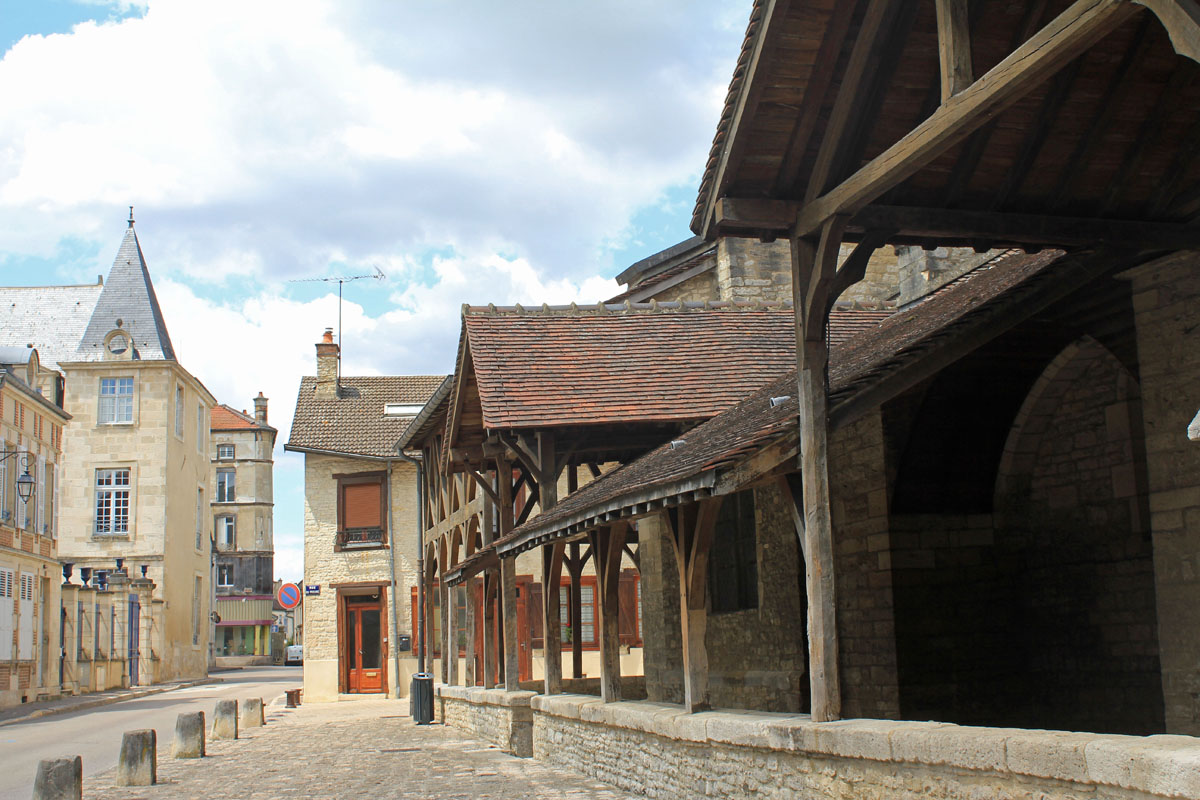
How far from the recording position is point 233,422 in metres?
65.6

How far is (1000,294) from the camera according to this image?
8305 millimetres

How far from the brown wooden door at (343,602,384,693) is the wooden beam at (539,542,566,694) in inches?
579

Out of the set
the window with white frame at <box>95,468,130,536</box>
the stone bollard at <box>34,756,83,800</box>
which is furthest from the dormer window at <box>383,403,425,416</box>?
the stone bollard at <box>34,756,83,800</box>

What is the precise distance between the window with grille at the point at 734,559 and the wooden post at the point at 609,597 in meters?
2.00

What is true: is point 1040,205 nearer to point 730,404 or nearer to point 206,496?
point 730,404

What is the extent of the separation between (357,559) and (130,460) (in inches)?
627

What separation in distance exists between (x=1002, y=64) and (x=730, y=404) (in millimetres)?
8742

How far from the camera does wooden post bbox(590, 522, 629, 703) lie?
1105cm

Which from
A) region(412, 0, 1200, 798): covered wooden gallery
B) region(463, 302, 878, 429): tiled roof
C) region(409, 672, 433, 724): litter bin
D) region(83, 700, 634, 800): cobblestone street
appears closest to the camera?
region(412, 0, 1200, 798): covered wooden gallery

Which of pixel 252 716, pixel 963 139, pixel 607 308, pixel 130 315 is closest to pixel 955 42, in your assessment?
pixel 963 139

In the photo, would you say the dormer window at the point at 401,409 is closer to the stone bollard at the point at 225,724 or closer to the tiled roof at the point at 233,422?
the stone bollard at the point at 225,724

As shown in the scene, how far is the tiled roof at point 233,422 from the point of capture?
6494 centimetres

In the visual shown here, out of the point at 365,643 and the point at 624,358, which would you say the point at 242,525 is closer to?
the point at 365,643

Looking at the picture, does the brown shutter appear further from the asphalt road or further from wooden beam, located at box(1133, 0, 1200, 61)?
wooden beam, located at box(1133, 0, 1200, 61)
